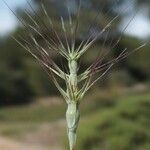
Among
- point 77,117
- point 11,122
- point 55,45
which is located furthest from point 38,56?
point 11,122

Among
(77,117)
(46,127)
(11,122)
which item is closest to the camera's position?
(77,117)

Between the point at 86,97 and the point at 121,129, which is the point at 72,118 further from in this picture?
the point at 86,97

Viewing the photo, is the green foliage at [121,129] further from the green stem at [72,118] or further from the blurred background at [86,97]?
the green stem at [72,118]

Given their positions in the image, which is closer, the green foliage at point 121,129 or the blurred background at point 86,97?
the blurred background at point 86,97

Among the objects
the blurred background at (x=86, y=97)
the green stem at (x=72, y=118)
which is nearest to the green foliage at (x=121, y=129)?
the blurred background at (x=86, y=97)

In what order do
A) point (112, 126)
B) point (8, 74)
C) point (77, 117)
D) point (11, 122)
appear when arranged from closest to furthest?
point (77, 117), point (112, 126), point (11, 122), point (8, 74)

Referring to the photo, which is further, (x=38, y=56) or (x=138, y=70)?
(x=138, y=70)

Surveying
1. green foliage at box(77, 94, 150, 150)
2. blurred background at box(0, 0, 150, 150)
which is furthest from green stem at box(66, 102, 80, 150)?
green foliage at box(77, 94, 150, 150)

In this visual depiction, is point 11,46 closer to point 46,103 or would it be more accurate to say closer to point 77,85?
point 46,103
